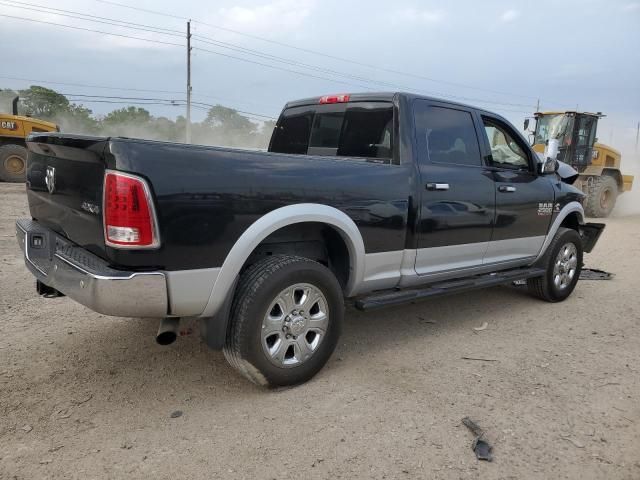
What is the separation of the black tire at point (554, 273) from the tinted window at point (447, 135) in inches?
62.6

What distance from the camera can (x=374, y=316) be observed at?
4984 mm

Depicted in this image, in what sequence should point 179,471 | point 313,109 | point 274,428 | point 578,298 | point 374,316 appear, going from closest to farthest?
point 179,471
point 274,428
point 313,109
point 374,316
point 578,298

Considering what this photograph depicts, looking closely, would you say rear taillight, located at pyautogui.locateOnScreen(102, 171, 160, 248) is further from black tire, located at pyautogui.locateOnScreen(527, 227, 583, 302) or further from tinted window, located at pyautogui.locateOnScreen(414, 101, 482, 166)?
black tire, located at pyautogui.locateOnScreen(527, 227, 583, 302)

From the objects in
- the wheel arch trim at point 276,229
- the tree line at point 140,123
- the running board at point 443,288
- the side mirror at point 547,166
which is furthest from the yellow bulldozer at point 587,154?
the tree line at point 140,123

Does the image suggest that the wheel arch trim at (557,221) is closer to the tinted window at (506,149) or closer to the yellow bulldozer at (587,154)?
the tinted window at (506,149)

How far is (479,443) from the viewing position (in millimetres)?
2807

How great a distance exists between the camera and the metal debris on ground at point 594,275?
6972 mm

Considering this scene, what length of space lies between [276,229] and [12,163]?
15795 millimetres

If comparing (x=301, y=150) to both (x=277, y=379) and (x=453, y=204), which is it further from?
(x=277, y=379)

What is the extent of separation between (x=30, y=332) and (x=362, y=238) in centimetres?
273

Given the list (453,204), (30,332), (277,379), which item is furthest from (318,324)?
(30,332)

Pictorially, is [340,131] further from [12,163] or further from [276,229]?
[12,163]

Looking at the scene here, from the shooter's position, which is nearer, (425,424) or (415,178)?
(425,424)

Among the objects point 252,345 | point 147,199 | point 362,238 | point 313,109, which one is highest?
point 313,109
